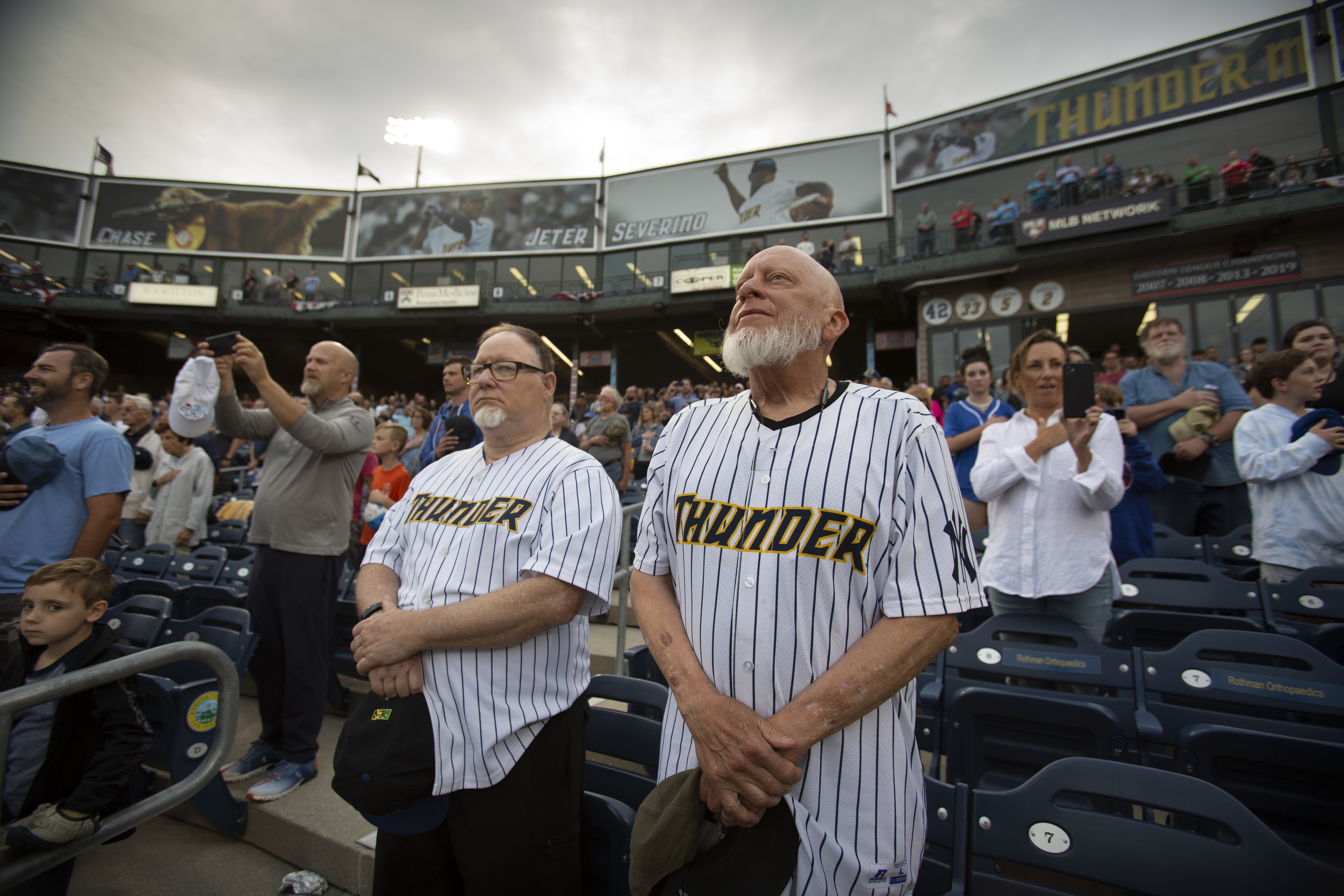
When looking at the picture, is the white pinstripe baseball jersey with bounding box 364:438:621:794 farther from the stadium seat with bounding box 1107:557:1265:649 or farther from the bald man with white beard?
the stadium seat with bounding box 1107:557:1265:649

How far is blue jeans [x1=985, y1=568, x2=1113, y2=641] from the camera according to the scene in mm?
2434

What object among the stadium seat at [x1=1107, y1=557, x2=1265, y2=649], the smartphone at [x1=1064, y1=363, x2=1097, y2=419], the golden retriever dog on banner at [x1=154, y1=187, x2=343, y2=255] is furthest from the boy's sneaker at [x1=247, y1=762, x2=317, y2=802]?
the golden retriever dog on banner at [x1=154, y1=187, x2=343, y2=255]

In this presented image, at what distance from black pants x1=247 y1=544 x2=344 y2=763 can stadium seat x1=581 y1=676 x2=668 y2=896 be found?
59.9 inches

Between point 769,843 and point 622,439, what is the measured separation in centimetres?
497

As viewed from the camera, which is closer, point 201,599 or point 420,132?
point 201,599

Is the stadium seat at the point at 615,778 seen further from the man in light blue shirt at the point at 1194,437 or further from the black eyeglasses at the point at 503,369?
the man in light blue shirt at the point at 1194,437

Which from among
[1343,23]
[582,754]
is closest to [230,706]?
[582,754]

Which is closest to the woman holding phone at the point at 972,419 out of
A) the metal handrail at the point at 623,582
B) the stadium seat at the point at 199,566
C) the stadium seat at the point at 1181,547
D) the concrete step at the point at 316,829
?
the stadium seat at the point at 1181,547

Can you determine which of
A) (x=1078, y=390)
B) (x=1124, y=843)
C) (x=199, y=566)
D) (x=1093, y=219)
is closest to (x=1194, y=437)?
(x=1078, y=390)

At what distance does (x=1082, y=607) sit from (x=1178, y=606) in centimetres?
115

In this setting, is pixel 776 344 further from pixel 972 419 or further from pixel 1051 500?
pixel 972 419

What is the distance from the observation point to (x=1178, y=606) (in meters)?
3.07

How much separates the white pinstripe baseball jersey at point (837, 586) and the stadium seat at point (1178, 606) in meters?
2.35

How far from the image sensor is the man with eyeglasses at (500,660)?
1504 mm
